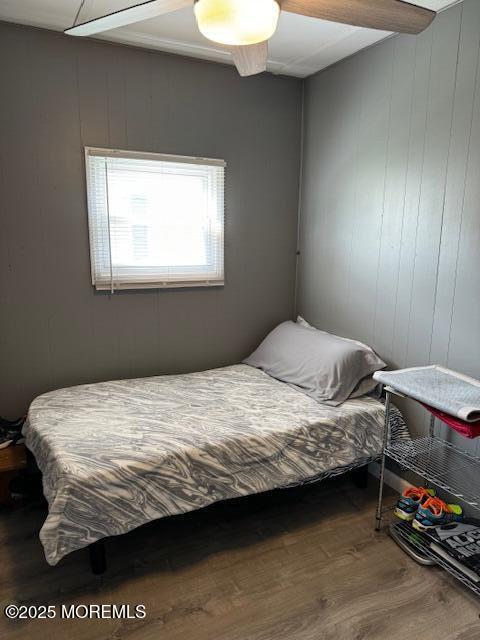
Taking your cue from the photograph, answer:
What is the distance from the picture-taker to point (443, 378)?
2.08 meters

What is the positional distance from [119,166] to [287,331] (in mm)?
1558

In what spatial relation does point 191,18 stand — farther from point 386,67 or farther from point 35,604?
point 35,604

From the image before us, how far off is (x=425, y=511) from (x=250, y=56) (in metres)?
2.17

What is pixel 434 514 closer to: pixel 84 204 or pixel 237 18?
pixel 237 18

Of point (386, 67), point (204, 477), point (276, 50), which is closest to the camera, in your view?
point (204, 477)

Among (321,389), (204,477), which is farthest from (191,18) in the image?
(204,477)

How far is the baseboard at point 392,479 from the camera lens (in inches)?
102

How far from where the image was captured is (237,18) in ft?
4.09

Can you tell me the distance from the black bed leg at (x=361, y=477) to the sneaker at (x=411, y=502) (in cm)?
32

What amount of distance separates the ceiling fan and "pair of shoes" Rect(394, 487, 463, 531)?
6.79ft

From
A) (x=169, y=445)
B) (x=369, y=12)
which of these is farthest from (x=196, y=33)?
(x=169, y=445)

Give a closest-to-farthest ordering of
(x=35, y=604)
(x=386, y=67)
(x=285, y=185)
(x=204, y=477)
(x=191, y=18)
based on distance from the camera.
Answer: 1. (x=35, y=604)
2. (x=204, y=477)
3. (x=191, y=18)
4. (x=386, y=67)
5. (x=285, y=185)

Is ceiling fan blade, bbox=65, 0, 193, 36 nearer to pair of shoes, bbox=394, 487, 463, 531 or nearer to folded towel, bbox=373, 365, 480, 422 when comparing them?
folded towel, bbox=373, 365, 480, 422

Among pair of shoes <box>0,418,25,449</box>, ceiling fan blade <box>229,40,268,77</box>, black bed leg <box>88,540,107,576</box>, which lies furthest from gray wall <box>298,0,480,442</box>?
pair of shoes <box>0,418,25,449</box>
